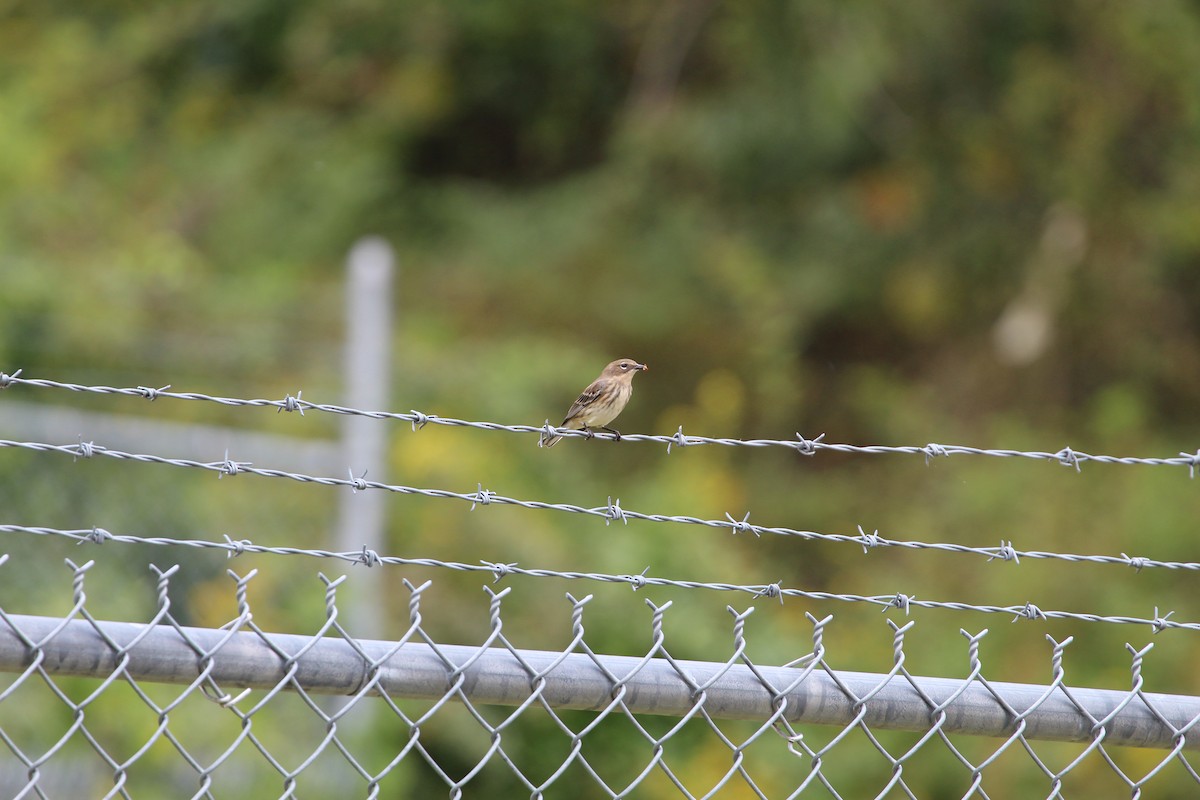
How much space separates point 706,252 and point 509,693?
1032 cm

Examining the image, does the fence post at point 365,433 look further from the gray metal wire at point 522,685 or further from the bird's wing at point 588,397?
the gray metal wire at point 522,685

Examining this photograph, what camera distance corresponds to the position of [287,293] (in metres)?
10.5

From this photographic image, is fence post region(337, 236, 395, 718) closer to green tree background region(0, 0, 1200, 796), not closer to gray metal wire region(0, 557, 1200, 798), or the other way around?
green tree background region(0, 0, 1200, 796)

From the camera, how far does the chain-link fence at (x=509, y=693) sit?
198cm

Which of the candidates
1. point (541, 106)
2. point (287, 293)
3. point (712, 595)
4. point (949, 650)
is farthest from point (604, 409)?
point (541, 106)

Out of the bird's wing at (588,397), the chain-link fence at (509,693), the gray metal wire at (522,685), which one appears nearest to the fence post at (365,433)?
the chain-link fence at (509,693)

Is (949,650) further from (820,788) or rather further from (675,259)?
(675,259)

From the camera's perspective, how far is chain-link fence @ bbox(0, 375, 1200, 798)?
1.98 meters

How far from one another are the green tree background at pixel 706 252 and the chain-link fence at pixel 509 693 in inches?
26.8

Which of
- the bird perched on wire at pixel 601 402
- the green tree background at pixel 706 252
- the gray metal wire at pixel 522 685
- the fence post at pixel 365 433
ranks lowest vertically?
the gray metal wire at pixel 522 685

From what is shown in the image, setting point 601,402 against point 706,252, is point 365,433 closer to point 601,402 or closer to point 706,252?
point 601,402

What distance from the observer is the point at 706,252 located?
Answer: 12.2 metres

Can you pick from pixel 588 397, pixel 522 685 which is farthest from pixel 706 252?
pixel 522 685

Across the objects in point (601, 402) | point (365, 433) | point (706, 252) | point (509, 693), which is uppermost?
point (706, 252)
